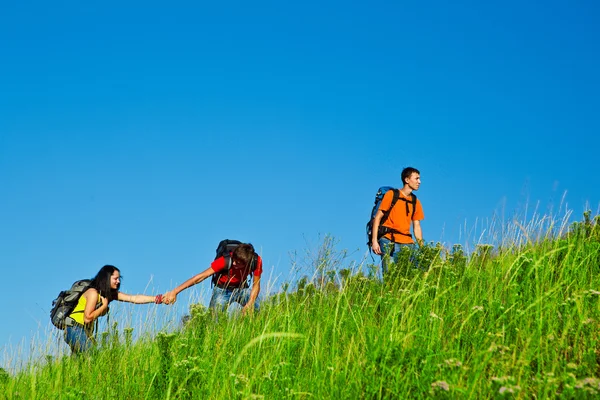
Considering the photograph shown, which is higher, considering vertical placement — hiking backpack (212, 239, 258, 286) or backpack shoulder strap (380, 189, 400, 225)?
backpack shoulder strap (380, 189, 400, 225)

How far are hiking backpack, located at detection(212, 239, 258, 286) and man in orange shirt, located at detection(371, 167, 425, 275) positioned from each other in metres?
1.76

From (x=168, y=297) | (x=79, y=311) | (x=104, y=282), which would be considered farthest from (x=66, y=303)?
(x=168, y=297)

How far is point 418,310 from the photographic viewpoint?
4883 mm

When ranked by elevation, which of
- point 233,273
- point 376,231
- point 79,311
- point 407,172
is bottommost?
point 79,311

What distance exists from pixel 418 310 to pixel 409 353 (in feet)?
4.38

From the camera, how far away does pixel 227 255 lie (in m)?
9.30

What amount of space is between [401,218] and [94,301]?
4396 mm

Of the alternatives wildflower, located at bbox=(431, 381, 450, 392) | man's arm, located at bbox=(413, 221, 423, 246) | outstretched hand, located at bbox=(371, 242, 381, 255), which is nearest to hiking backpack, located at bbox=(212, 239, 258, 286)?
outstretched hand, located at bbox=(371, 242, 381, 255)

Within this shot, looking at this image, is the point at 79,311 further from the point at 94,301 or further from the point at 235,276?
the point at 235,276

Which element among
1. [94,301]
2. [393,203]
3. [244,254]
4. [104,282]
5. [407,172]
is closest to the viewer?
[94,301]

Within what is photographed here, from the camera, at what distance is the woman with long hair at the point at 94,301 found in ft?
26.6

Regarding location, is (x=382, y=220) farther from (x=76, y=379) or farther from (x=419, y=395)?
(x=419, y=395)

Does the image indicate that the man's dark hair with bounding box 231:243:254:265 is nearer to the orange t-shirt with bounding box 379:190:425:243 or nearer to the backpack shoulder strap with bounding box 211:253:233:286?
the backpack shoulder strap with bounding box 211:253:233:286

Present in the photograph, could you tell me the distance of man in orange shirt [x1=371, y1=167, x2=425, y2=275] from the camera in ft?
30.0
